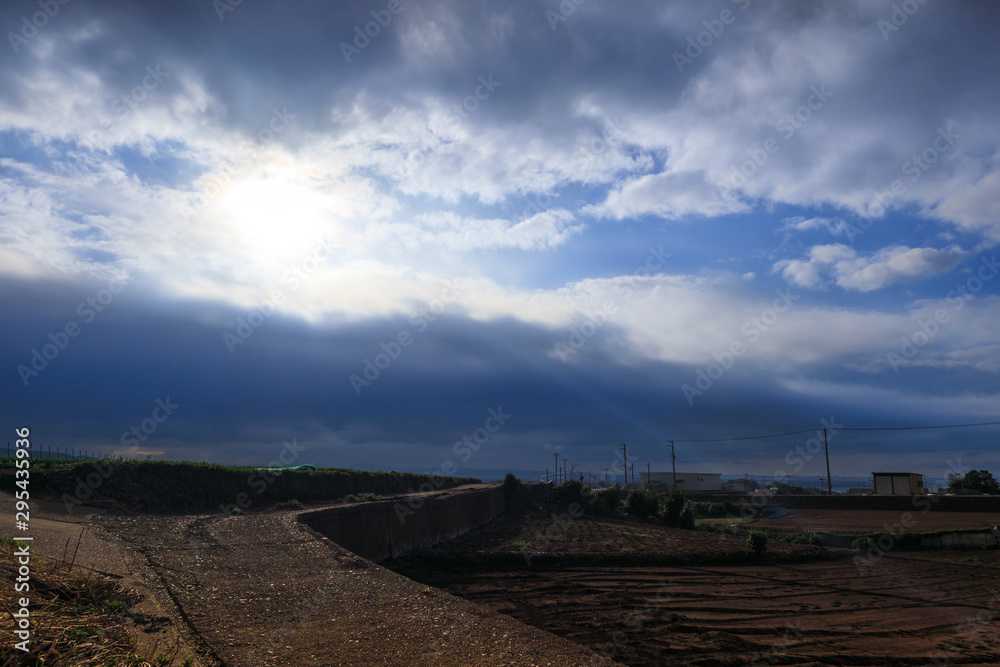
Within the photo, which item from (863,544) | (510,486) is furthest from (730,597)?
(510,486)

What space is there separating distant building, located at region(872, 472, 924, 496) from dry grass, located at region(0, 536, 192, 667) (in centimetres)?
5240

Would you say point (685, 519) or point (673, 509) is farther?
point (673, 509)

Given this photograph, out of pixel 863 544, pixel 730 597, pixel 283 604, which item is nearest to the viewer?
pixel 283 604

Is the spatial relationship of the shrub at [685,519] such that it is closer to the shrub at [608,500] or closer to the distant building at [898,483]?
the shrub at [608,500]

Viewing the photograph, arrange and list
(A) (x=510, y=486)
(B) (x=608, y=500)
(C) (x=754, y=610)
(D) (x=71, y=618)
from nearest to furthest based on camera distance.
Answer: (D) (x=71, y=618), (C) (x=754, y=610), (B) (x=608, y=500), (A) (x=510, y=486)

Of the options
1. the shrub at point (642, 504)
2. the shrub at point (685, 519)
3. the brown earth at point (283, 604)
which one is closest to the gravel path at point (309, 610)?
the brown earth at point (283, 604)

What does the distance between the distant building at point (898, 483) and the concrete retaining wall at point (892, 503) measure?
181 inches

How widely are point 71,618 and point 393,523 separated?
15.0 m

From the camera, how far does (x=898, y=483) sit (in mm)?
46531

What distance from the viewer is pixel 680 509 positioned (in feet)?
132

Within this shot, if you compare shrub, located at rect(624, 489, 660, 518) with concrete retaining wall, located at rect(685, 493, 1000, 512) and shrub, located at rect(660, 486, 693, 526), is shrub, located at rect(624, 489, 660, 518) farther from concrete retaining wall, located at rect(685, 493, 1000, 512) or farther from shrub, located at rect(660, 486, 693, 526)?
concrete retaining wall, located at rect(685, 493, 1000, 512)

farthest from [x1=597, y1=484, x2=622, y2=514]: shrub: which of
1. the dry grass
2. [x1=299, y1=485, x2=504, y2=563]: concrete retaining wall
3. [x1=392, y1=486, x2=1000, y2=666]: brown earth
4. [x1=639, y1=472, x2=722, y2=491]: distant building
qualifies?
[x1=639, y1=472, x2=722, y2=491]: distant building

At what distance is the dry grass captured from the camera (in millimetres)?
5645

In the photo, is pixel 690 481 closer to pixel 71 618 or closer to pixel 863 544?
pixel 863 544
